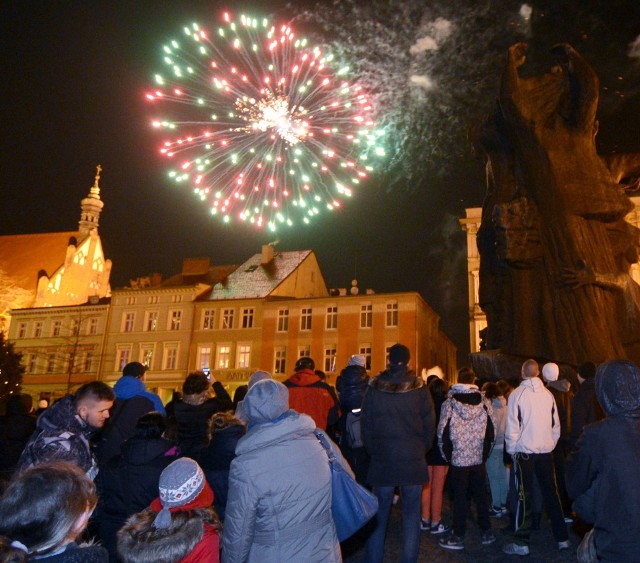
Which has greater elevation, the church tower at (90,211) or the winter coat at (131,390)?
the church tower at (90,211)

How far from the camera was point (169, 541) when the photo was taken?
9.95 ft

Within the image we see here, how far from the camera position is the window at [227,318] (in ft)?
141

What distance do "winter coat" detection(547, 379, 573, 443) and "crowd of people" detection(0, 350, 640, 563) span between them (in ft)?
0.33

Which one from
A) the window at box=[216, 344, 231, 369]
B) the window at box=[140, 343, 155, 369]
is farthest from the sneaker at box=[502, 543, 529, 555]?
the window at box=[140, 343, 155, 369]

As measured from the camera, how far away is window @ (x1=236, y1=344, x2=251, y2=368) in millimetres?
41812

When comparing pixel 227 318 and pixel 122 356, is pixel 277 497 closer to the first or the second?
pixel 227 318

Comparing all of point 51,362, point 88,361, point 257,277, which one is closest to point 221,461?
point 257,277

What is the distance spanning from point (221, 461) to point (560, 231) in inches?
291

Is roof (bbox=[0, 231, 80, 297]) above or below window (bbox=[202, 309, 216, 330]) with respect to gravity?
above

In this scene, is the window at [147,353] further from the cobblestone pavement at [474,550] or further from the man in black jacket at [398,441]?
the man in black jacket at [398,441]

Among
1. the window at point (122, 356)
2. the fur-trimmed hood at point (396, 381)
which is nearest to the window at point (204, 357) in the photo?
the window at point (122, 356)

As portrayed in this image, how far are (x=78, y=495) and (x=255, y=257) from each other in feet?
155

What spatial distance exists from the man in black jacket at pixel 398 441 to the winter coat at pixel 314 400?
1349 millimetres

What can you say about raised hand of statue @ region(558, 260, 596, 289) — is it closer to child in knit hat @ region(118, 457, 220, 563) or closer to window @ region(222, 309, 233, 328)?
child in knit hat @ region(118, 457, 220, 563)
